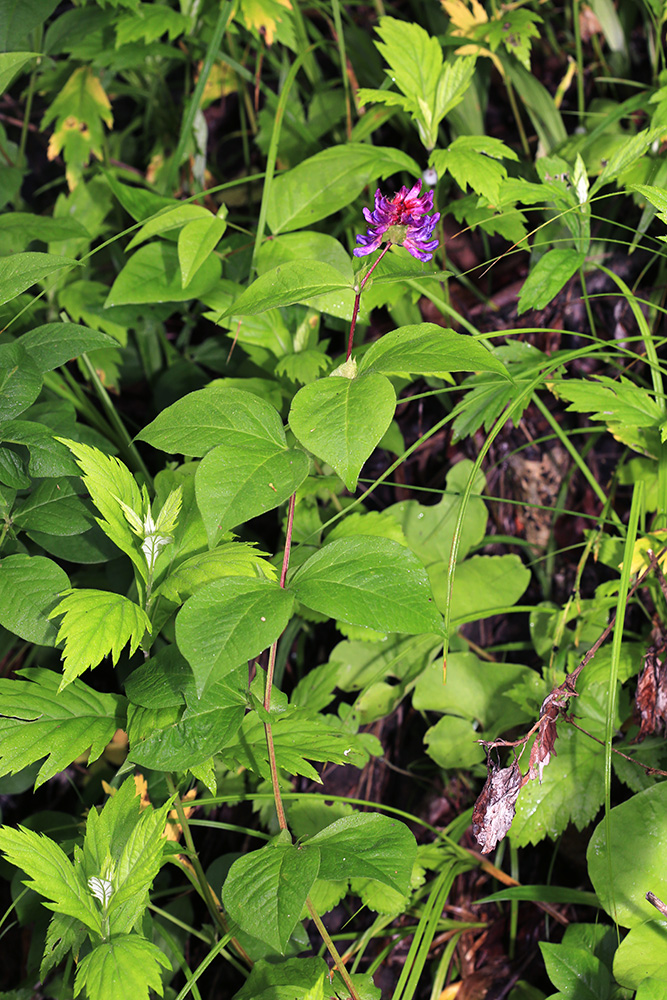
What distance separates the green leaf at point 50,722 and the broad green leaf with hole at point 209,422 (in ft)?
1.06

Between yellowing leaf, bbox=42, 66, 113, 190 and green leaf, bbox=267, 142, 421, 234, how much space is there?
2.51 ft

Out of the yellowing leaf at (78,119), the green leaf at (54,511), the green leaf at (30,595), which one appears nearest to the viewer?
the green leaf at (30,595)

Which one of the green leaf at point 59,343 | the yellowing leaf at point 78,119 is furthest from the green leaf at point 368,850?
the yellowing leaf at point 78,119

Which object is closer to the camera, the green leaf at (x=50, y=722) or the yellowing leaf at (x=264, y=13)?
the green leaf at (x=50, y=722)

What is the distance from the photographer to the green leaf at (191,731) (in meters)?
0.80

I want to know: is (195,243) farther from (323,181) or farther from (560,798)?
(560,798)

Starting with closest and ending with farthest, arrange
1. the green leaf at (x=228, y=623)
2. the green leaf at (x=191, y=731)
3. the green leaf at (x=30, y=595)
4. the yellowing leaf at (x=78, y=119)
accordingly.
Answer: the green leaf at (x=228, y=623) < the green leaf at (x=191, y=731) < the green leaf at (x=30, y=595) < the yellowing leaf at (x=78, y=119)

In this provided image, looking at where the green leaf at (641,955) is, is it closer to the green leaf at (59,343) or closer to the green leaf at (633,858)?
the green leaf at (633,858)

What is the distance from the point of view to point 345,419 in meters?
0.75

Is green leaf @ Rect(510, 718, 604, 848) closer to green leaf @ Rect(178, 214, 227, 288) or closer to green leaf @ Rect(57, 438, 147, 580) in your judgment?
green leaf @ Rect(57, 438, 147, 580)

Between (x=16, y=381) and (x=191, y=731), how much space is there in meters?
0.56

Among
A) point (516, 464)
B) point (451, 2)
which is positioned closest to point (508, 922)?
point (516, 464)

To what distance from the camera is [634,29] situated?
183 cm

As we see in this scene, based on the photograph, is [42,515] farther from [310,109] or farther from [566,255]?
[310,109]
